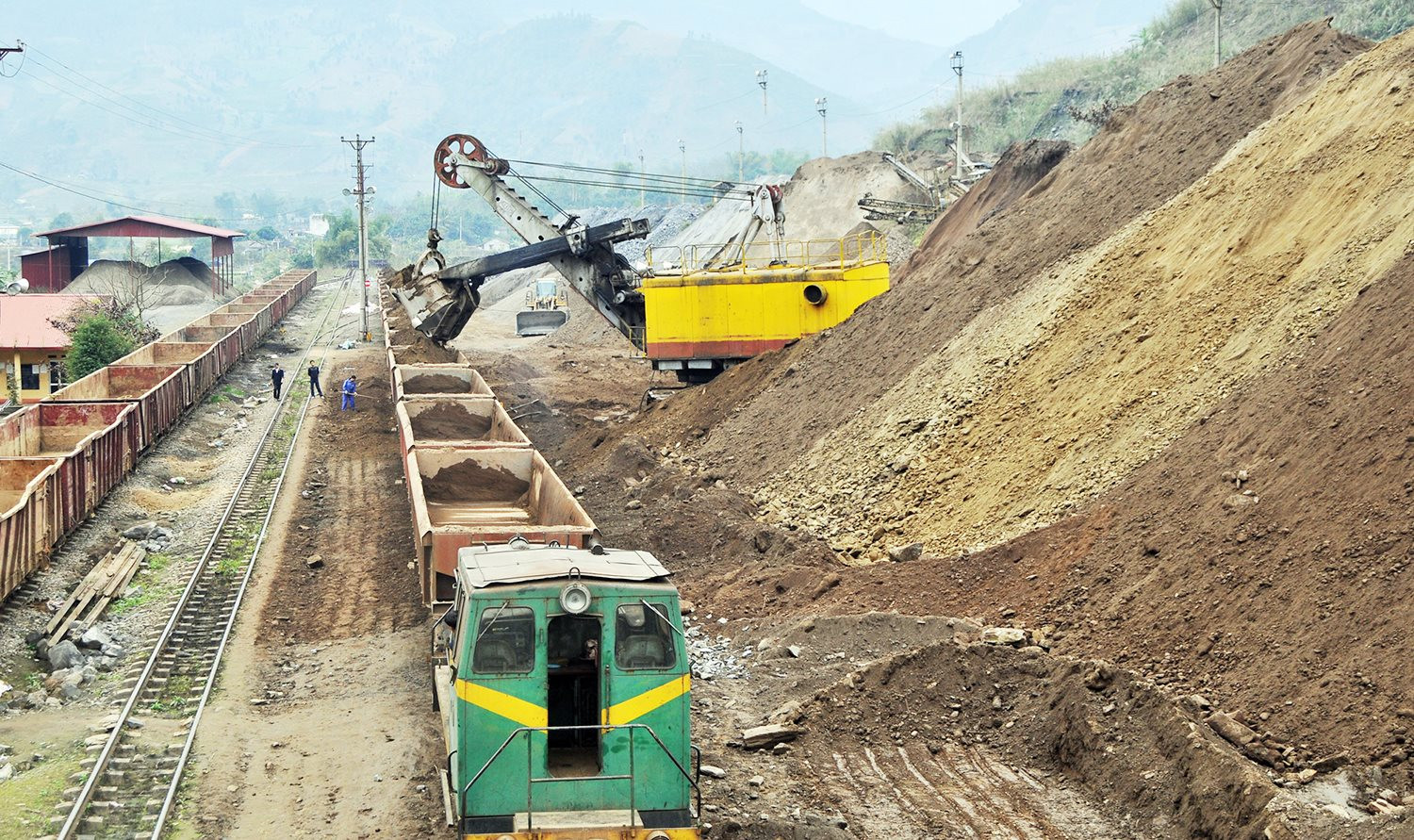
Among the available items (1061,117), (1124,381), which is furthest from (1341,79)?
(1061,117)

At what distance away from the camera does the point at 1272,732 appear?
33.8 feet

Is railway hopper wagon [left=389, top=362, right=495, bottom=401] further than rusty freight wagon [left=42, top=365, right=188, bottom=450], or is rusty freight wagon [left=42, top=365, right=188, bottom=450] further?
railway hopper wagon [left=389, top=362, right=495, bottom=401]

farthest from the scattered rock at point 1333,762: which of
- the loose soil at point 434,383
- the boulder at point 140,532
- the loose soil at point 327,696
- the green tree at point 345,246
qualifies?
the green tree at point 345,246

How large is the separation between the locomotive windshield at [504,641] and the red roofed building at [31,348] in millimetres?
40316

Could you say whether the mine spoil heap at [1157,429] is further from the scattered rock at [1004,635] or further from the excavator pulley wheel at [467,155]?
the excavator pulley wheel at [467,155]

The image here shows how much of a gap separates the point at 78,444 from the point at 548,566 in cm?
1804

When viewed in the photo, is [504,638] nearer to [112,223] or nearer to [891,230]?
[891,230]

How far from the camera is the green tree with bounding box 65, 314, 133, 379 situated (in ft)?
148

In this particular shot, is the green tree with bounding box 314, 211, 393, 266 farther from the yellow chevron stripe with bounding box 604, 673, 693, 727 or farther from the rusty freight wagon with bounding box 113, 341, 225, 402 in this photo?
the yellow chevron stripe with bounding box 604, 673, 693, 727

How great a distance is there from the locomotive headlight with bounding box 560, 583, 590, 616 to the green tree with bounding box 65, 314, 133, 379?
40.1 meters

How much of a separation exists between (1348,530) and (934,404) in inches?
335

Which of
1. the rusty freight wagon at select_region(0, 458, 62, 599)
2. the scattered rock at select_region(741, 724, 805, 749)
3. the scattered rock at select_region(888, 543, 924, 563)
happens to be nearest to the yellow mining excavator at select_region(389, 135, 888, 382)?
the rusty freight wagon at select_region(0, 458, 62, 599)

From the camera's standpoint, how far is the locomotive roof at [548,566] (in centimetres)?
974

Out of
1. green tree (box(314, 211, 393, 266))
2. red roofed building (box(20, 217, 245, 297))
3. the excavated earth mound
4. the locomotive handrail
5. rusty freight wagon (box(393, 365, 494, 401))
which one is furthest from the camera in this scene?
green tree (box(314, 211, 393, 266))
